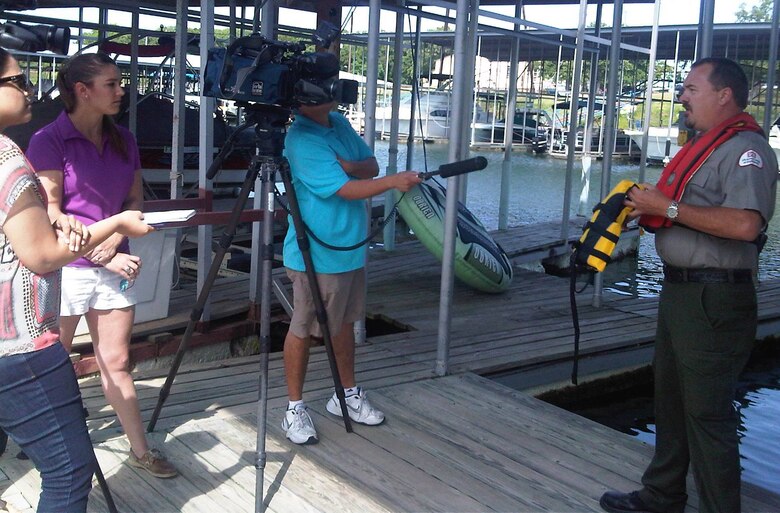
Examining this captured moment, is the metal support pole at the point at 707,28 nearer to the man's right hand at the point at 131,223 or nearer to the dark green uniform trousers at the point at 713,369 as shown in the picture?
the dark green uniform trousers at the point at 713,369

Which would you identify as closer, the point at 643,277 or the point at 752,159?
the point at 752,159

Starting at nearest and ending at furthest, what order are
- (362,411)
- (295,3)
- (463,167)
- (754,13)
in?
1. (463,167)
2. (362,411)
3. (295,3)
4. (754,13)

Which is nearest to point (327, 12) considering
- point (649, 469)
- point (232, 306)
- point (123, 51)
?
point (232, 306)

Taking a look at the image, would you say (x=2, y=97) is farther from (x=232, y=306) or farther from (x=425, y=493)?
(x=232, y=306)

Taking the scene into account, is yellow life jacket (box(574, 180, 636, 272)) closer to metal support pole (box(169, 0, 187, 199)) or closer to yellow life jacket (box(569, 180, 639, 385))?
yellow life jacket (box(569, 180, 639, 385))

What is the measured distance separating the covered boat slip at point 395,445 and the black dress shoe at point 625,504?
→ 0.17ft

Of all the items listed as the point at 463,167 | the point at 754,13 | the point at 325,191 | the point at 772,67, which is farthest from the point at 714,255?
the point at 754,13

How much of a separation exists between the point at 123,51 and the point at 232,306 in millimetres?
5300

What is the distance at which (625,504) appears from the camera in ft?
10.2

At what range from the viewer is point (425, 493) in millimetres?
3213

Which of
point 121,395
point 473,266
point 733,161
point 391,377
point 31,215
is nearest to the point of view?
point 31,215

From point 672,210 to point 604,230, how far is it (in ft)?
0.92

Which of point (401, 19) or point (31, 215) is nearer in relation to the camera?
point (31, 215)

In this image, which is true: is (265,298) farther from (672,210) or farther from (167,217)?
(672,210)
